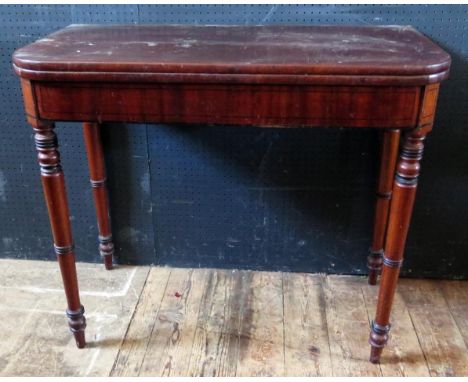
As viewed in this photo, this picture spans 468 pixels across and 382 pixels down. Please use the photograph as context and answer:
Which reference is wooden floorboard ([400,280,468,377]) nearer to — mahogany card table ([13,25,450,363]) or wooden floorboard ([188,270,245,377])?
mahogany card table ([13,25,450,363])

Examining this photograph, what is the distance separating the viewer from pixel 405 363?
4.91 feet

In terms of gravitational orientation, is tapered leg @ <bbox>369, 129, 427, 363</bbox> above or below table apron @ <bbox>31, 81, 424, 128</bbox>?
below

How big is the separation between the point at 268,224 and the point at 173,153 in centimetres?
41

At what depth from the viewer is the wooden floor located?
148cm

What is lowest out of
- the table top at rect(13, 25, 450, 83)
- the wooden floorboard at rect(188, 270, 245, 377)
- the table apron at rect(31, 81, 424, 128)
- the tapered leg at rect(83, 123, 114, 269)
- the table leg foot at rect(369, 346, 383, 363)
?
the wooden floorboard at rect(188, 270, 245, 377)

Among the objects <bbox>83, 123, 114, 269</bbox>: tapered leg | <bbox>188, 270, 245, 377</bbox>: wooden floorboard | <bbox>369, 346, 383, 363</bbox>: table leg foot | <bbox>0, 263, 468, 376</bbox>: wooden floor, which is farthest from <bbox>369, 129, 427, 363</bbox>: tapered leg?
<bbox>83, 123, 114, 269</bbox>: tapered leg

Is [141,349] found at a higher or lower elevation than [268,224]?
lower

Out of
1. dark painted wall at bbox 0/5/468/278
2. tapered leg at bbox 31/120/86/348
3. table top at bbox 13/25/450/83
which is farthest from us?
dark painted wall at bbox 0/5/468/278

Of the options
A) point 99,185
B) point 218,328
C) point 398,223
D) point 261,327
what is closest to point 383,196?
point 398,223

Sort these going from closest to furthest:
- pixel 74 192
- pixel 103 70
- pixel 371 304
Answer: pixel 103 70 → pixel 371 304 → pixel 74 192

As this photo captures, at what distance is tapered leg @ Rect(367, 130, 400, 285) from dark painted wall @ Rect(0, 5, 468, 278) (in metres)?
0.06

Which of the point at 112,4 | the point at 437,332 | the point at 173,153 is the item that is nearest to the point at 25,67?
the point at 112,4
